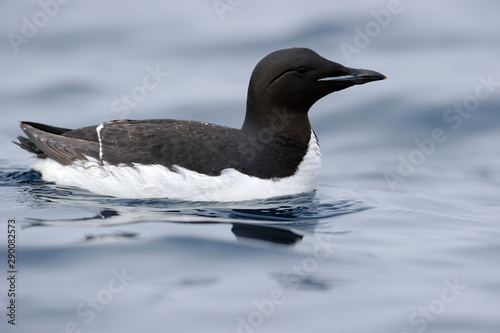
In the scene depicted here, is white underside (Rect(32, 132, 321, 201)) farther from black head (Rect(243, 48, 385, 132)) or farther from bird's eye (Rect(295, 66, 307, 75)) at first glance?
bird's eye (Rect(295, 66, 307, 75))

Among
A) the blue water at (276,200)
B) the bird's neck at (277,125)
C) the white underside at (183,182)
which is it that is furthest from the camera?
the bird's neck at (277,125)

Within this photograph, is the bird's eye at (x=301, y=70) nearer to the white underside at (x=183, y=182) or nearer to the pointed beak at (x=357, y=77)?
the pointed beak at (x=357, y=77)

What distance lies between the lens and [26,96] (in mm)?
10727

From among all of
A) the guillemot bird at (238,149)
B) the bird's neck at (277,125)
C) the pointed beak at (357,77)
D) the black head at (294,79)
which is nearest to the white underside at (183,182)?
the guillemot bird at (238,149)

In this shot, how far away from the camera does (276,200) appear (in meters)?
7.14

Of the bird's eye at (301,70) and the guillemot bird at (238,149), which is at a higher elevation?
the bird's eye at (301,70)

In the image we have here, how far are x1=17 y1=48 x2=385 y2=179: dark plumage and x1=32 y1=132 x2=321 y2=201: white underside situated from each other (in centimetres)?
6

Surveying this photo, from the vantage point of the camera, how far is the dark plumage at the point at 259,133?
277 inches

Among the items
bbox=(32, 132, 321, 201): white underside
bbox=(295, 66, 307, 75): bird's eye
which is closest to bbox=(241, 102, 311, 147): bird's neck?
bbox=(32, 132, 321, 201): white underside

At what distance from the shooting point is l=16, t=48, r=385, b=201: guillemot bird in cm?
704

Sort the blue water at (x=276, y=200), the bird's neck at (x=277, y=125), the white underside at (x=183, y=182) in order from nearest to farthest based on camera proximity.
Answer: the blue water at (x=276, y=200) → the white underside at (x=183, y=182) → the bird's neck at (x=277, y=125)

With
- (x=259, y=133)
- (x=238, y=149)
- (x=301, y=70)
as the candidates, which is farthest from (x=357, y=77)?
(x=238, y=149)

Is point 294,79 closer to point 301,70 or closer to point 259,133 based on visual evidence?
point 301,70

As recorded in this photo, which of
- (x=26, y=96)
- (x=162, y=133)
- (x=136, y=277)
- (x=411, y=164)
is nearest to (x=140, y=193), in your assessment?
(x=162, y=133)
